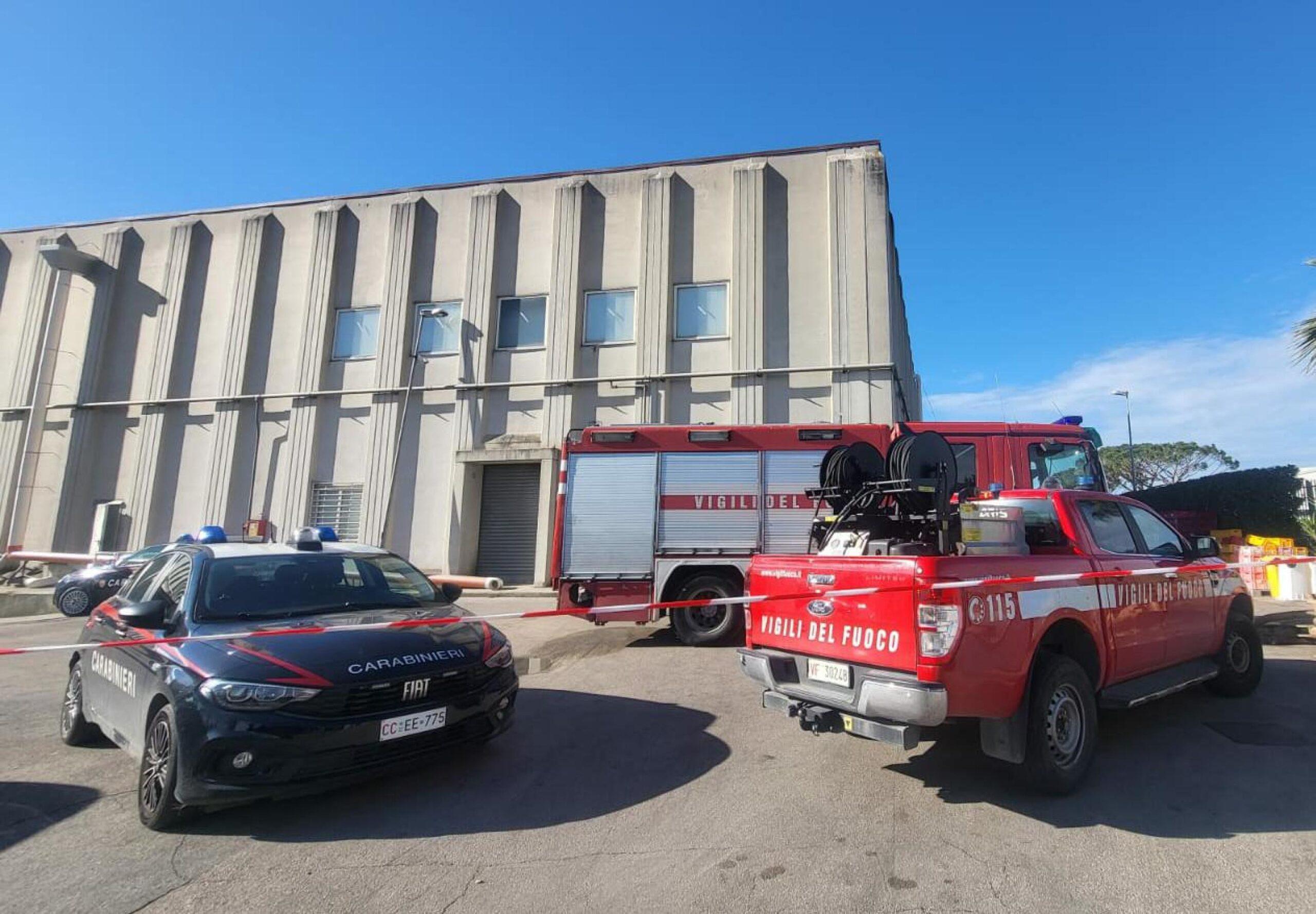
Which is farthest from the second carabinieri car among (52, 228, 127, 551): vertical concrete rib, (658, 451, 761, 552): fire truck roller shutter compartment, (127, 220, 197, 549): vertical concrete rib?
(52, 228, 127, 551): vertical concrete rib

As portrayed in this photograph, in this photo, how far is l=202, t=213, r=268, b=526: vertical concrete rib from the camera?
17328 millimetres

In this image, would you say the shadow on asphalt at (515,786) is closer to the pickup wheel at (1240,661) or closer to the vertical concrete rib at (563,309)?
the pickup wheel at (1240,661)

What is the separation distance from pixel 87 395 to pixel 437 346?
10.5 metres

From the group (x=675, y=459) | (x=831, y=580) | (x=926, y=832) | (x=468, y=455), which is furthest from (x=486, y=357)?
(x=926, y=832)

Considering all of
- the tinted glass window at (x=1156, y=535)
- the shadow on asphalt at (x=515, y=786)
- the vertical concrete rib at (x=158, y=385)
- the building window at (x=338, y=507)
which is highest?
the vertical concrete rib at (x=158, y=385)

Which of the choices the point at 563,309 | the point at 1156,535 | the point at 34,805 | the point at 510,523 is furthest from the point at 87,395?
the point at 1156,535

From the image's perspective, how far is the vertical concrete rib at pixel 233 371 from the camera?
56.9 ft

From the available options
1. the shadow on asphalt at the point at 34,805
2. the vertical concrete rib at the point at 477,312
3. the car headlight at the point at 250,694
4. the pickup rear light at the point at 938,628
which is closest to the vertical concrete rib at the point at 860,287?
the vertical concrete rib at the point at 477,312

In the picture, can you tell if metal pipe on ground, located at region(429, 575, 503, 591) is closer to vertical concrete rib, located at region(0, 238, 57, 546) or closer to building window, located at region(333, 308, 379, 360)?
building window, located at region(333, 308, 379, 360)

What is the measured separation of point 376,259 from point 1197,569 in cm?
1819

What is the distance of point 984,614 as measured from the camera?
146 inches

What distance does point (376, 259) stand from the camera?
58.7 ft

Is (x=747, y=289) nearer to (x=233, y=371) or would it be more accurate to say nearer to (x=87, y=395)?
(x=233, y=371)

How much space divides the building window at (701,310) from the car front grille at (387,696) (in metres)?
12.4
